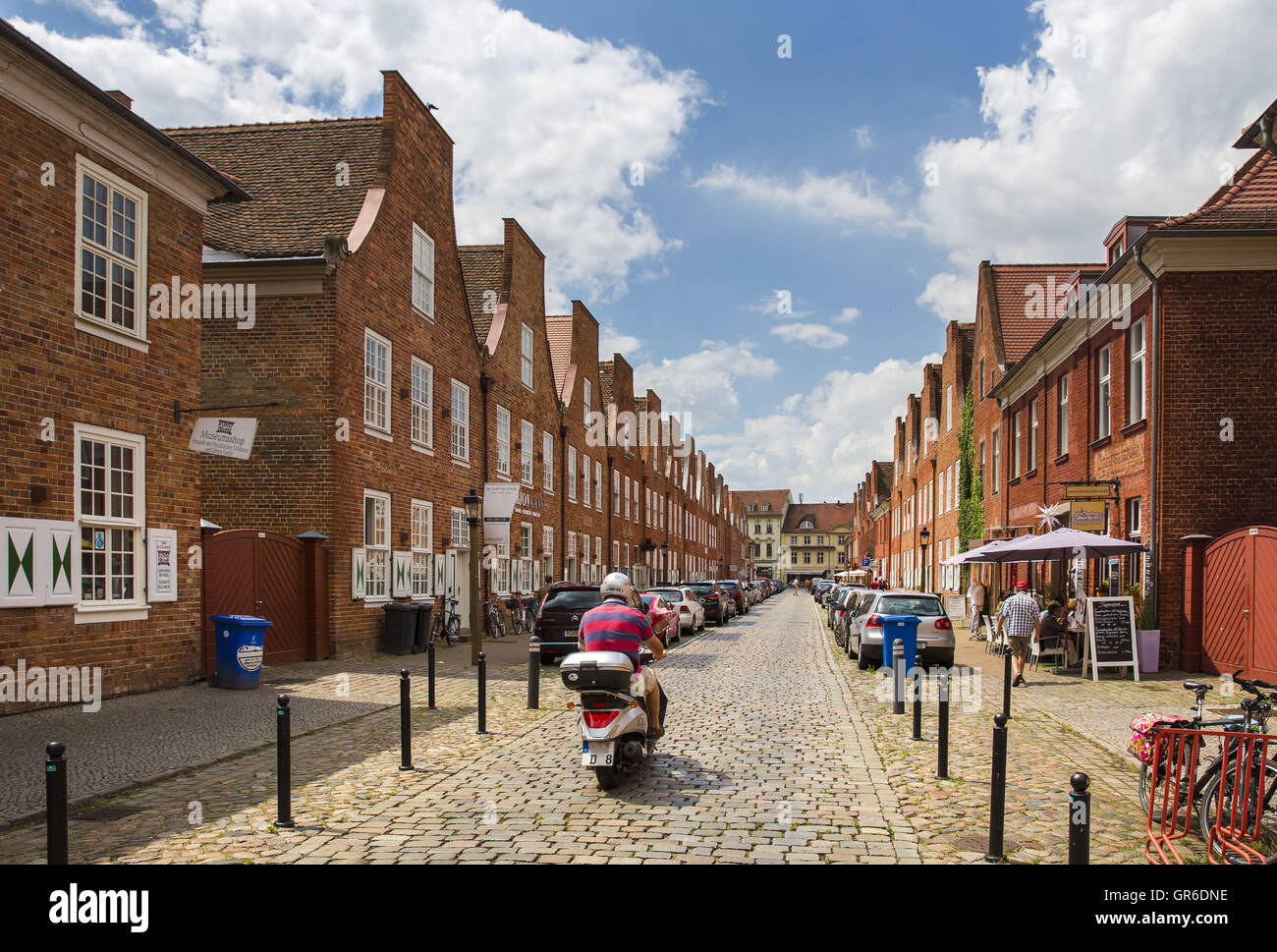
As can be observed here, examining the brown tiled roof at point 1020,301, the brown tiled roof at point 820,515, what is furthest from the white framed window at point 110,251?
the brown tiled roof at point 820,515

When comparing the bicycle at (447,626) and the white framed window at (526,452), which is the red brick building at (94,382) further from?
the white framed window at (526,452)

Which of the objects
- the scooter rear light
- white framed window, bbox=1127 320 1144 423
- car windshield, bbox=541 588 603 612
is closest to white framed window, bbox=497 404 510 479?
car windshield, bbox=541 588 603 612

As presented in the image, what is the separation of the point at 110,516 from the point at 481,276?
65.6ft

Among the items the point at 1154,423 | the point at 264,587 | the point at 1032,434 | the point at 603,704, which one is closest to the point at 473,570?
the point at 264,587

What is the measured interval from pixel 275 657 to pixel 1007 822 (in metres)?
13.3

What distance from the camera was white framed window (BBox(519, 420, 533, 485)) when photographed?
3019 cm

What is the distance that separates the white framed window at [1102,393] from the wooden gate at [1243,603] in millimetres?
4656

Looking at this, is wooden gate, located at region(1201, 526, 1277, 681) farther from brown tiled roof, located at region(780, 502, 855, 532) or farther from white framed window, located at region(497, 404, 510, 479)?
brown tiled roof, located at region(780, 502, 855, 532)

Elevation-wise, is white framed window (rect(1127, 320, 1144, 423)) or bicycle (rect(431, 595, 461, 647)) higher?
white framed window (rect(1127, 320, 1144, 423))

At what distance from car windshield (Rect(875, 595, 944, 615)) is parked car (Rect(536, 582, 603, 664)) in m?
5.31

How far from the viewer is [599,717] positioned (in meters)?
7.60

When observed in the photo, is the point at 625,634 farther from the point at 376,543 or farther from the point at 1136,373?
the point at 1136,373

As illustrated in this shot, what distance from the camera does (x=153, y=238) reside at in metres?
13.5

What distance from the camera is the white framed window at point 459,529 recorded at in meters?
24.4
